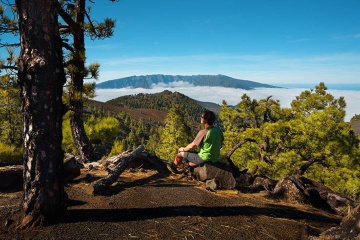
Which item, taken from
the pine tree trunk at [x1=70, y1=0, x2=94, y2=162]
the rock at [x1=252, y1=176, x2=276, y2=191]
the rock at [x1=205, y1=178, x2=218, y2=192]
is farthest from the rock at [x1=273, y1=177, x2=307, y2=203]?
the pine tree trunk at [x1=70, y1=0, x2=94, y2=162]

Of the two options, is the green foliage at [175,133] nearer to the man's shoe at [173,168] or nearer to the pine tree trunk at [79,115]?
the pine tree trunk at [79,115]

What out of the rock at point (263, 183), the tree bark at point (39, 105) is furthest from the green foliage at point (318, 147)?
the tree bark at point (39, 105)

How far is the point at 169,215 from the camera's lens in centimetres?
559

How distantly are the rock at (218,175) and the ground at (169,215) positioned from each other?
1.01 ft

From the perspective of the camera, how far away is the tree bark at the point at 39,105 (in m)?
4.79

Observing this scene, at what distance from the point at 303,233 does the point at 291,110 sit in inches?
860

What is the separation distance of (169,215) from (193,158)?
3.13m

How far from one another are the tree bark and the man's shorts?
4.55m

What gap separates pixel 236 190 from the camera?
8.02 meters

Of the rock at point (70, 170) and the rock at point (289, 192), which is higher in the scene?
the rock at point (70, 170)

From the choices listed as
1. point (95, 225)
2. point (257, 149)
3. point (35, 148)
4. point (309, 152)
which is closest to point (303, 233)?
point (95, 225)

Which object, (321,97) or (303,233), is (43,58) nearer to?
(303,233)

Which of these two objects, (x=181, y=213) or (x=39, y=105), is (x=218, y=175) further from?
(x=39, y=105)

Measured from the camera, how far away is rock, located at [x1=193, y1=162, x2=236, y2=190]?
26.5 ft
